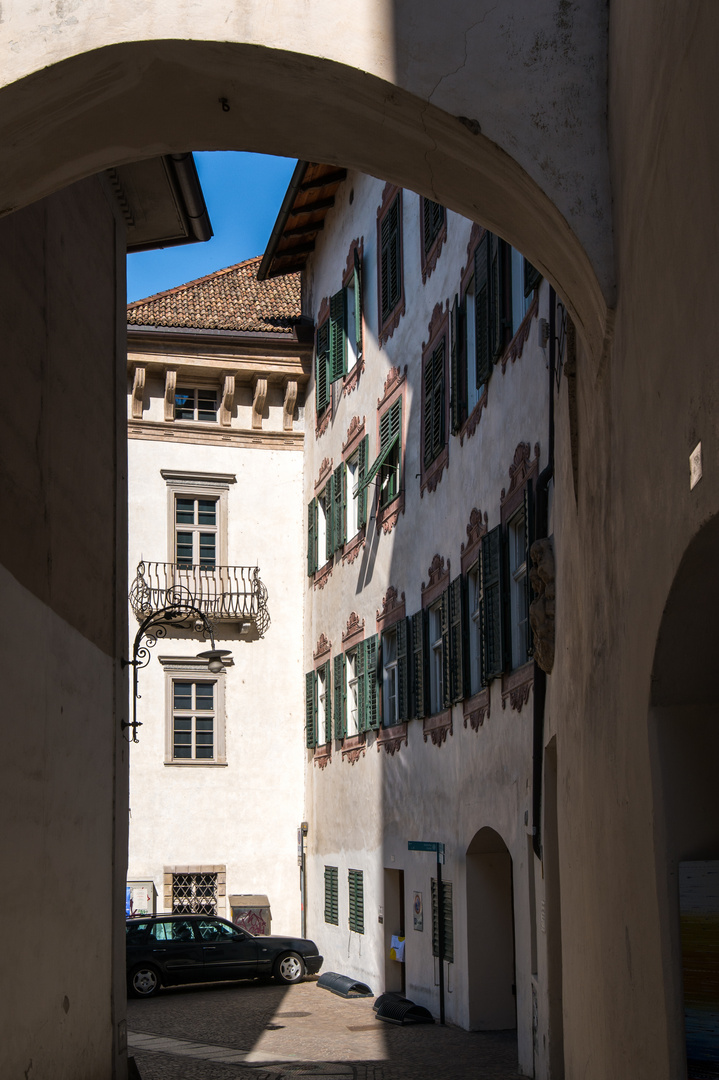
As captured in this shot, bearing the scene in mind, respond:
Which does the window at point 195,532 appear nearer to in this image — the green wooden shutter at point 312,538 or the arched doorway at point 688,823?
the green wooden shutter at point 312,538

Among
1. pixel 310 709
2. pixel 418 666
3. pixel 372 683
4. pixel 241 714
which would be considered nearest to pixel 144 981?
pixel 372 683

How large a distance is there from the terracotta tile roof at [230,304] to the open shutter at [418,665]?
433 inches

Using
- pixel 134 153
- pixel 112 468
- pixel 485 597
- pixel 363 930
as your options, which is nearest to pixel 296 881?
pixel 363 930

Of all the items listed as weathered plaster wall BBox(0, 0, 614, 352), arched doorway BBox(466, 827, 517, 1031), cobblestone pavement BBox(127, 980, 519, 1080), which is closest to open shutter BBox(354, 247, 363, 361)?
arched doorway BBox(466, 827, 517, 1031)

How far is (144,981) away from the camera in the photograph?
21844mm

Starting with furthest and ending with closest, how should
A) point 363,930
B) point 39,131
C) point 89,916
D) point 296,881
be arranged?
1. point 296,881
2. point 363,930
3. point 89,916
4. point 39,131

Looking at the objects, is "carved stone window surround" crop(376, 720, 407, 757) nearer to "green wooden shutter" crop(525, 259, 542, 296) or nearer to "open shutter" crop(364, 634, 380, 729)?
"open shutter" crop(364, 634, 380, 729)

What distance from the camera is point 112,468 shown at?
12148mm

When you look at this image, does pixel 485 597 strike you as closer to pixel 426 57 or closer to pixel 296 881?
pixel 426 57

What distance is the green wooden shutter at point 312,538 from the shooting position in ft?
87.2

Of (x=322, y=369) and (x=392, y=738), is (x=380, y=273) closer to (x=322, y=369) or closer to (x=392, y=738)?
(x=322, y=369)

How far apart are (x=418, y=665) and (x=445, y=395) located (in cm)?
397

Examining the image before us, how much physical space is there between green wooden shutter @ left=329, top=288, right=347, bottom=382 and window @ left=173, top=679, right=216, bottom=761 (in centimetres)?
707

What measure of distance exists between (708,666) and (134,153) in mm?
4142
